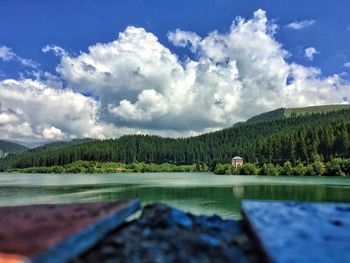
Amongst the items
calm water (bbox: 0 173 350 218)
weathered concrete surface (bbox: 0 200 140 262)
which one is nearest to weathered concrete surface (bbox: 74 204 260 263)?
weathered concrete surface (bbox: 0 200 140 262)

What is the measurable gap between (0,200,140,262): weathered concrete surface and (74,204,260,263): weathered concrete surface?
0.40 m

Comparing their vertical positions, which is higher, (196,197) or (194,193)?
(194,193)

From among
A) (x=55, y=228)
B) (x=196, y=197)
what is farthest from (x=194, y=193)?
(x=55, y=228)

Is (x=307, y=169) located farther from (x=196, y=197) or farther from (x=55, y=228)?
(x=55, y=228)

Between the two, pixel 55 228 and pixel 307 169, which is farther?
pixel 307 169

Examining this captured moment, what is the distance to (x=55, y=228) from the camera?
28.8 feet

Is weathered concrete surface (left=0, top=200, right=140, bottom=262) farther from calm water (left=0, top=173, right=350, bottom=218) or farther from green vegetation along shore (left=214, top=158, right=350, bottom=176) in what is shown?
green vegetation along shore (left=214, top=158, right=350, bottom=176)

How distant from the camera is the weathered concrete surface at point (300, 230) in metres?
8.07

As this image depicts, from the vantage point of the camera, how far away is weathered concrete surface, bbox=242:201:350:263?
8070 mm

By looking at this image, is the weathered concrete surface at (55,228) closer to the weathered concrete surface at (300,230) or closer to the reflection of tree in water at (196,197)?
the weathered concrete surface at (300,230)


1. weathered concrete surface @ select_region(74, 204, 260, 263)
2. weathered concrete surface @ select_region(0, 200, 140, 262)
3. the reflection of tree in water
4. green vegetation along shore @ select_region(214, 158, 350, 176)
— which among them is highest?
green vegetation along shore @ select_region(214, 158, 350, 176)

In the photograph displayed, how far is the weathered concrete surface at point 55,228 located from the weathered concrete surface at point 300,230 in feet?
12.0

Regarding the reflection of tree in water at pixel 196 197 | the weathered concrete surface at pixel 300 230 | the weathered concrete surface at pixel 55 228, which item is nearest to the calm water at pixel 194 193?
the reflection of tree in water at pixel 196 197

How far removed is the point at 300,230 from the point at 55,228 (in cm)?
582
